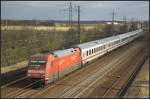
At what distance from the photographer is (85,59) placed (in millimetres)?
37125

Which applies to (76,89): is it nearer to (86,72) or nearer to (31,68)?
(31,68)

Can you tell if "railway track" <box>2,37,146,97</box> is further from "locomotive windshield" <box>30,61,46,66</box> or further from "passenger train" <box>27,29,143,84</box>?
"locomotive windshield" <box>30,61,46,66</box>

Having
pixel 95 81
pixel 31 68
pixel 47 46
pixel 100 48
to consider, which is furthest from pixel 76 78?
pixel 47 46

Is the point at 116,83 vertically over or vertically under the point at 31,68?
under

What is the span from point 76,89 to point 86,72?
27.7ft

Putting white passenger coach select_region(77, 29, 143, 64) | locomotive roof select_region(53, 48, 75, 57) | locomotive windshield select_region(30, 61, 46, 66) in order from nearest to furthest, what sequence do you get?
Answer: 1. locomotive windshield select_region(30, 61, 46, 66)
2. locomotive roof select_region(53, 48, 75, 57)
3. white passenger coach select_region(77, 29, 143, 64)

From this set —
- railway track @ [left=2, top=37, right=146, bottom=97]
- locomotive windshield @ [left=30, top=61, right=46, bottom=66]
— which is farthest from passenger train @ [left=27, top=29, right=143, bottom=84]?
railway track @ [left=2, top=37, right=146, bottom=97]

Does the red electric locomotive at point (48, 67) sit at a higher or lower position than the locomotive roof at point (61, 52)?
lower

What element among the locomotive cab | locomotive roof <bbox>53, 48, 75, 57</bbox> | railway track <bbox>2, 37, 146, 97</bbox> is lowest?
railway track <bbox>2, 37, 146, 97</bbox>

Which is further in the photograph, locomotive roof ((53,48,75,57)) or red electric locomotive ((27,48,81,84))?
locomotive roof ((53,48,75,57))

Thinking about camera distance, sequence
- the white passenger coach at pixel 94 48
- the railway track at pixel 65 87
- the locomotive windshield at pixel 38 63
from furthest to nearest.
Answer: the white passenger coach at pixel 94 48
the locomotive windshield at pixel 38 63
the railway track at pixel 65 87

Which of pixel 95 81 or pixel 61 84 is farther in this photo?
pixel 95 81

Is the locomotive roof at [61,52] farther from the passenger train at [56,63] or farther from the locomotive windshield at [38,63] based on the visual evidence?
the locomotive windshield at [38,63]

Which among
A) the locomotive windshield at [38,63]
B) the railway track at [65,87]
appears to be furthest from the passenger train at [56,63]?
the railway track at [65,87]
